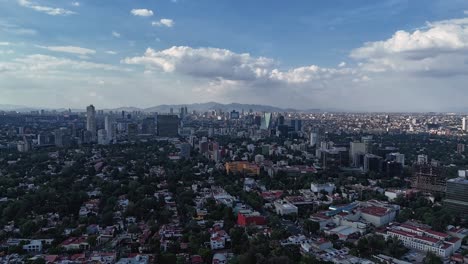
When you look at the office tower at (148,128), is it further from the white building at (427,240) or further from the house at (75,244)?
the white building at (427,240)

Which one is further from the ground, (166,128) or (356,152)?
(166,128)

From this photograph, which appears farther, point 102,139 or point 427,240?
point 102,139

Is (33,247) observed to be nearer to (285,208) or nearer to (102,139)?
(285,208)

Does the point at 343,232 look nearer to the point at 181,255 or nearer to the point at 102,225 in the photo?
the point at 181,255

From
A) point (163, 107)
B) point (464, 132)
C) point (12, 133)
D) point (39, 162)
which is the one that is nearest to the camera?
point (39, 162)

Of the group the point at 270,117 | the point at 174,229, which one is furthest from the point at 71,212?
the point at 270,117

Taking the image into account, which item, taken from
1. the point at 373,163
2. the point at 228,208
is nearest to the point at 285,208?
the point at 228,208
